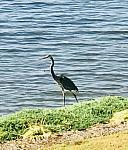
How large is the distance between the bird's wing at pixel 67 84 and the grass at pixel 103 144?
5572 millimetres

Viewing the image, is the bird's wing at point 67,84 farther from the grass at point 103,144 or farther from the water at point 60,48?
the grass at point 103,144

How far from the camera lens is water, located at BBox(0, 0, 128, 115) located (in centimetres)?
1647

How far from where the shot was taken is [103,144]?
340 inches

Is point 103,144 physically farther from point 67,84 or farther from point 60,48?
point 60,48

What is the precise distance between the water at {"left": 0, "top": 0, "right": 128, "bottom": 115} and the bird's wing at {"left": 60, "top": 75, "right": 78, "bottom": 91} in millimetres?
561

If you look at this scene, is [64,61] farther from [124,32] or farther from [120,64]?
[124,32]

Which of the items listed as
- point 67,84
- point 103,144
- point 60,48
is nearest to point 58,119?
point 103,144

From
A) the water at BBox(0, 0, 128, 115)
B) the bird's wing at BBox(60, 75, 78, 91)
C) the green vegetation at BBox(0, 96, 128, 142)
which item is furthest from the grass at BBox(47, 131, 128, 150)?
the water at BBox(0, 0, 128, 115)

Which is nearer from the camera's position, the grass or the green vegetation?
the grass

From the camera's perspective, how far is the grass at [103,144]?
847cm

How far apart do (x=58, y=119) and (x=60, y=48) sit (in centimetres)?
1051

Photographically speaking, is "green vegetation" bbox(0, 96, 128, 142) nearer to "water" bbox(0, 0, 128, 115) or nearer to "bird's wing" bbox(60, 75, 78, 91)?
"bird's wing" bbox(60, 75, 78, 91)

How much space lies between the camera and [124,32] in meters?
24.1

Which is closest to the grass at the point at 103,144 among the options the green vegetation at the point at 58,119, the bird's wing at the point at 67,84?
the green vegetation at the point at 58,119
